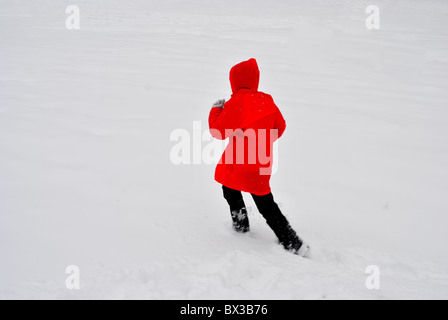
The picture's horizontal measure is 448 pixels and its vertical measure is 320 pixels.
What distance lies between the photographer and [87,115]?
214 inches

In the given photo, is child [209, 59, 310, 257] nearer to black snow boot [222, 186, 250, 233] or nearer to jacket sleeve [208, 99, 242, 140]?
jacket sleeve [208, 99, 242, 140]

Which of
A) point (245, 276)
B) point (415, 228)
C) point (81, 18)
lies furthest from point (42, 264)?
point (81, 18)

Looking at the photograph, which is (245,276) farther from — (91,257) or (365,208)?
(365,208)

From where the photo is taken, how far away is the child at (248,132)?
7.82 feet

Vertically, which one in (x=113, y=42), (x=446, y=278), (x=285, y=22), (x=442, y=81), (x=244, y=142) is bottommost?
(x=446, y=278)

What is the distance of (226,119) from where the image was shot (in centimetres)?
239

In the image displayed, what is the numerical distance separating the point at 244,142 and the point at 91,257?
1367mm

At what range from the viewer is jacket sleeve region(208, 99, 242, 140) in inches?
93.6

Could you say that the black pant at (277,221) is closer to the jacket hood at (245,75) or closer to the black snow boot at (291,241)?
the black snow boot at (291,241)

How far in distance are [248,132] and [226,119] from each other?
0.18 metres

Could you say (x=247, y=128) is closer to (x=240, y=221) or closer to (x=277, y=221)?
(x=277, y=221)

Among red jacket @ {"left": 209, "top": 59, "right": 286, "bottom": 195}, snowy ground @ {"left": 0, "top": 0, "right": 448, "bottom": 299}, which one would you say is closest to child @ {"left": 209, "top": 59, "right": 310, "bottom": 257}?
red jacket @ {"left": 209, "top": 59, "right": 286, "bottom": 195}

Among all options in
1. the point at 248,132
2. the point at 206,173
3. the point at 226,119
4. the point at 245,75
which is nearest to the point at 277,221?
the point at 248,132
